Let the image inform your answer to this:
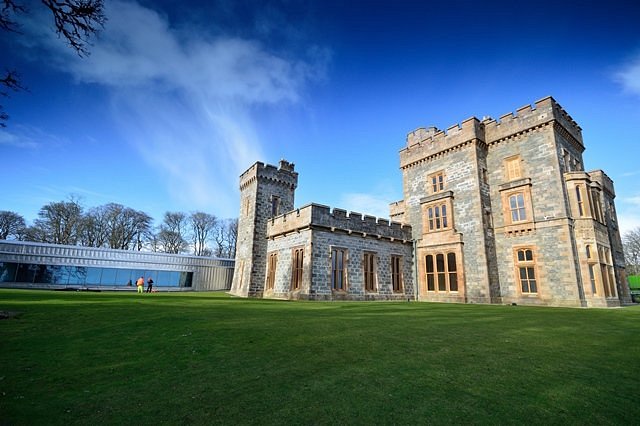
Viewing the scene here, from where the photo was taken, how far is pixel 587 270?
1512 cm

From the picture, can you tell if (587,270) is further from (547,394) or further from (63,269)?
(63,269)

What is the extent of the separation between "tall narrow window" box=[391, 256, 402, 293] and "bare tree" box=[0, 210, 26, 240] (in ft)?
153

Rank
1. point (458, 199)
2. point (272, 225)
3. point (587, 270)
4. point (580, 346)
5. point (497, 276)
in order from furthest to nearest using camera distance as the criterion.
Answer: point (272, 225) < point (458, 199) < point (497, 276) < point (587, 270) < point (580, 346)

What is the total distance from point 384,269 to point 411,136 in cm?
1074

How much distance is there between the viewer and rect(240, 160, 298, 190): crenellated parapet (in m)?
24.4

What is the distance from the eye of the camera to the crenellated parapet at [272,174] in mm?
24406

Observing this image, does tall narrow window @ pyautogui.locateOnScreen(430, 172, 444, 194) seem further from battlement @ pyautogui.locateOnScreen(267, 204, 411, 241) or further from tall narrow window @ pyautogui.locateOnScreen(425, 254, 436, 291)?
tall narrow window @ pyautogui.locateOnScreen(425, 254, 436, 291)

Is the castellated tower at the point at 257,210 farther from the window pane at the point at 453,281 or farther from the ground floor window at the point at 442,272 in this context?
the window pane at the point at 453,281

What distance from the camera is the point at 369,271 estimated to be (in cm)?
1836

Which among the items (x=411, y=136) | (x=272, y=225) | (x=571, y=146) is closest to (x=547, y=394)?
(x=272, y=225)

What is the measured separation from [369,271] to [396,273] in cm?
231

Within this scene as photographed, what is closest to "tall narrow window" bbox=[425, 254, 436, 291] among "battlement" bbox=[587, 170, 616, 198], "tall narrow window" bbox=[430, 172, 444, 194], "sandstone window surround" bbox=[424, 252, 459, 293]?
"sandstone window surround" bbox=[424, 252, 459, 293]

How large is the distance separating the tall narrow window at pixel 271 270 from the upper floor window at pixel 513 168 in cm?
1440

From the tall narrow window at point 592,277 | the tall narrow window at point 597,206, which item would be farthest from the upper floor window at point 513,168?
the tall narrow window at point 592,277
